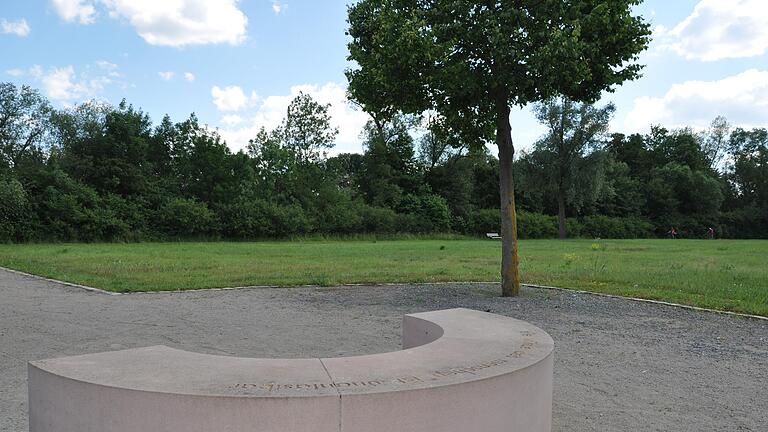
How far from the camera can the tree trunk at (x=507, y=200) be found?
1191 cm

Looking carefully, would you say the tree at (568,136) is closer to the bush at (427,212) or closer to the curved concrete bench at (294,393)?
the bush at (427,212)

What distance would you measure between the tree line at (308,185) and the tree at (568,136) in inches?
4.6

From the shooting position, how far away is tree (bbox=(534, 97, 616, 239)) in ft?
159

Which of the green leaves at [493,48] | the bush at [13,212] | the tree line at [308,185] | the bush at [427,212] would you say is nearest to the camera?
the green leaves at [493,48]

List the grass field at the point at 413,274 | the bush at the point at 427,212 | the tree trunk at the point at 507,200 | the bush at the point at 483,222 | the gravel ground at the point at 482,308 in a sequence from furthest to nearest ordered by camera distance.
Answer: the bush at the point at 483,222
the bush at the point at 427,212
the grass field at the point at 413,274
the tree trunk at the point at 507,200
the gravel ground at the point at 482,308

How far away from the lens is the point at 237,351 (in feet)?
23.8

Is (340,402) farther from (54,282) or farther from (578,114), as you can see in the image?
(578,114)

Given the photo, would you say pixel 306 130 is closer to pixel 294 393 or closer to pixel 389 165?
pixel 389 165

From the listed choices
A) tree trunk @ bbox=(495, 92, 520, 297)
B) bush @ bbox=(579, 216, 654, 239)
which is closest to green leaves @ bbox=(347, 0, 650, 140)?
tree trunk @ bbox=(495, 92, 520, 297)

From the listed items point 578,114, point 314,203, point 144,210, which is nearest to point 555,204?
point 578,114

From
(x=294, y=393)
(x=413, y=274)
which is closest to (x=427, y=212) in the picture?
(x=413, y=274)

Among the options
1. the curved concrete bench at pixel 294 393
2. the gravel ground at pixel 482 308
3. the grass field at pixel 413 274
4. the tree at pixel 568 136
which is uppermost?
the tree at pixel 568 136

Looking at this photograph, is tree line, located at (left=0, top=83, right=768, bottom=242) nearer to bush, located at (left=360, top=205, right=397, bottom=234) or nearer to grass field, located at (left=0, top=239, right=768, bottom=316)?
bush, located at (left=360, top=205, right=397, bottom=234)

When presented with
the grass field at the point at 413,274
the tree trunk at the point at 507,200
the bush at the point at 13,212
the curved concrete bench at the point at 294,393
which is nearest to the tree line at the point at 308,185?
the bush at the point at 13,212
